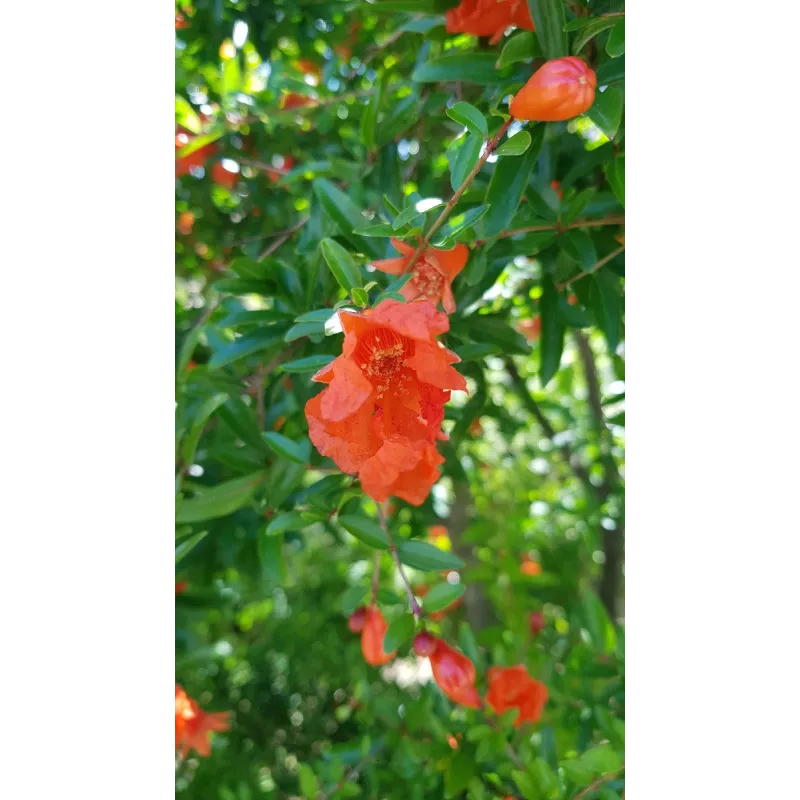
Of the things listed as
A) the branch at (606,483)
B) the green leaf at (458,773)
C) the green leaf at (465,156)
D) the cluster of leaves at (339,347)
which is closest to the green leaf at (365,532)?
the cluster of leaves at (339,347)

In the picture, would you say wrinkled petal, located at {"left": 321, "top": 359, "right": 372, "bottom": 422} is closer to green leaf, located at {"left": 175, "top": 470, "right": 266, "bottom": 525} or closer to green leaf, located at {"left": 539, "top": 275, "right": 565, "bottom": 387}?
green leaf, located at {"left": 175, "top": 470, "right": 266, "bottom": 525}

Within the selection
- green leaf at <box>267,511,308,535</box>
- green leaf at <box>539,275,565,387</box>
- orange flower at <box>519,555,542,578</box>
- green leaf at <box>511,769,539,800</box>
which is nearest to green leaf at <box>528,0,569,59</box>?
green leaf at <box>539,275,565,387</box>

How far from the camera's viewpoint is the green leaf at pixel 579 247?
2.34 feet

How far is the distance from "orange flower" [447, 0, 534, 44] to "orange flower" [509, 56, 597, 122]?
0.39 feet

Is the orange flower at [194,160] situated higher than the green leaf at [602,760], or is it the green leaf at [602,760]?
the orange flower at [194,160]

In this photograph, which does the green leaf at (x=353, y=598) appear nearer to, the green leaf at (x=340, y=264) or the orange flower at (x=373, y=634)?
the orange flower at (x=373, y=634)

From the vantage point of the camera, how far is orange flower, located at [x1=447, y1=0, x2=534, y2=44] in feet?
1.94

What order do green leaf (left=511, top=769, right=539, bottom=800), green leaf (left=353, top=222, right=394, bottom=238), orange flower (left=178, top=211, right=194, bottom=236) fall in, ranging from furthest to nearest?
orange flower (left=178, top=211, right=194, bottom=236), green leaf (left=511, top=769, right=539, bottom=800), green leaf (left=353, top=222, right=394, bottom=238)

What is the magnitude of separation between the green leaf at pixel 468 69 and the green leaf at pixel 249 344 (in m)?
0.28

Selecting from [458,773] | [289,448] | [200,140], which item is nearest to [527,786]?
[458,773]

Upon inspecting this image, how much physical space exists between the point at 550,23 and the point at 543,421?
101 centimetres

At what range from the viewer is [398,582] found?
1.58 meters
